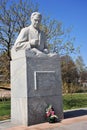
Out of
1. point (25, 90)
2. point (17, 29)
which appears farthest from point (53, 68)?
point (17, 29)

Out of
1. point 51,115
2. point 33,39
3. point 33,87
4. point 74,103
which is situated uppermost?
point 33,39

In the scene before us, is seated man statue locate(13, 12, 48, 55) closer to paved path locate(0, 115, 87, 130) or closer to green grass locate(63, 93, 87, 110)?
paved path locate(0, 115, 87, 130)

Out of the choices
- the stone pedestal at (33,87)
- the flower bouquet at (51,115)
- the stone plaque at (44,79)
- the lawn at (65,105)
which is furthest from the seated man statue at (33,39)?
the lawn at (65,105)

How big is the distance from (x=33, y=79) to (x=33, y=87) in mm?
272

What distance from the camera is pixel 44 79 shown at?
8.95 metres

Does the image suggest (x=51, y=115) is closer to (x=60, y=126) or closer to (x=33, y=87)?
(x=60, y=126)

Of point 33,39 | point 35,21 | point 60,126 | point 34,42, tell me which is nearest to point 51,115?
point 60,126

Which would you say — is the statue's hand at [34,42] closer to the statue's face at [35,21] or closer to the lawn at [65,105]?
the statue's face at [35,21]

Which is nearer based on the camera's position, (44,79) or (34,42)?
(44,79)

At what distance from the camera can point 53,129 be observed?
7.61m

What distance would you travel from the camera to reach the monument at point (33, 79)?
8562 millimetres

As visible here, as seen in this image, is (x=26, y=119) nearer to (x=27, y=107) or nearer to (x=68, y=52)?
(x=27, y=107)

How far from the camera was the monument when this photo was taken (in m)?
8.56

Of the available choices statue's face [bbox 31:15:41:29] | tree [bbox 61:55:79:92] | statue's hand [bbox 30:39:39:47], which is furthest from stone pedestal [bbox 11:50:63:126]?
tree [bbox 61:55:79:92]
